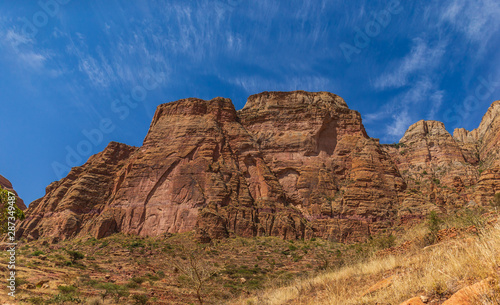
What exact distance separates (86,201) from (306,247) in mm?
42853

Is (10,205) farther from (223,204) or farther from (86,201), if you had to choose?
(86,201)

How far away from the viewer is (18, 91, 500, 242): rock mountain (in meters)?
49.0

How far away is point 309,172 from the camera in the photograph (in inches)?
2247

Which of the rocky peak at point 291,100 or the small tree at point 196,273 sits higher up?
the rocky peak at point 291,100

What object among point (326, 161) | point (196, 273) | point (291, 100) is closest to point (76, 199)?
point (291, 100)

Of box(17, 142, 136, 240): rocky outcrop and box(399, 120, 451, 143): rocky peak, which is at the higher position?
box(399, 120, 451, 143): rocky peak

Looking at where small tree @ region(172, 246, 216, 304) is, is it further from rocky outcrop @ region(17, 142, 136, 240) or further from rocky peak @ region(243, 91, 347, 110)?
rocky peak @ region(243, 91, 347, 110)

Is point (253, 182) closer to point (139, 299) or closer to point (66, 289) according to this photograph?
point (139, 299)

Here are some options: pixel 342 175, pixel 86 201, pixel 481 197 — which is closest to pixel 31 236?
pixel 86 201

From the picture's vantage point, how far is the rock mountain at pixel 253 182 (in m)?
49.0

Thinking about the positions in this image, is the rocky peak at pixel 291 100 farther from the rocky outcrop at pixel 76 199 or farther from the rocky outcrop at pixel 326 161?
the rocky outcrop at pixel 76 199

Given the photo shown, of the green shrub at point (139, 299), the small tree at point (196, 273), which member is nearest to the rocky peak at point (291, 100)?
the small tree at point (196, 273)

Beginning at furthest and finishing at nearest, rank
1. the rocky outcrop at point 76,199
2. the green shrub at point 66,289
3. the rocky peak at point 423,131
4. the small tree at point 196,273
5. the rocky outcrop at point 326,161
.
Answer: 1. the rocky peak at point 423,131
2. the rocky outcrop at point 76,199
3. the rocky outcrop at point 326,161
4. the green shrub at point 66,289
5. the small tree at point 196,273

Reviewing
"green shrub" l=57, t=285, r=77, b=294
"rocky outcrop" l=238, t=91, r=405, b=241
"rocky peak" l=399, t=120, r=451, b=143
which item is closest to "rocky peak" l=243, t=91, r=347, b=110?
"rocky outcrop" l=238, t=91, r=405, b=241
